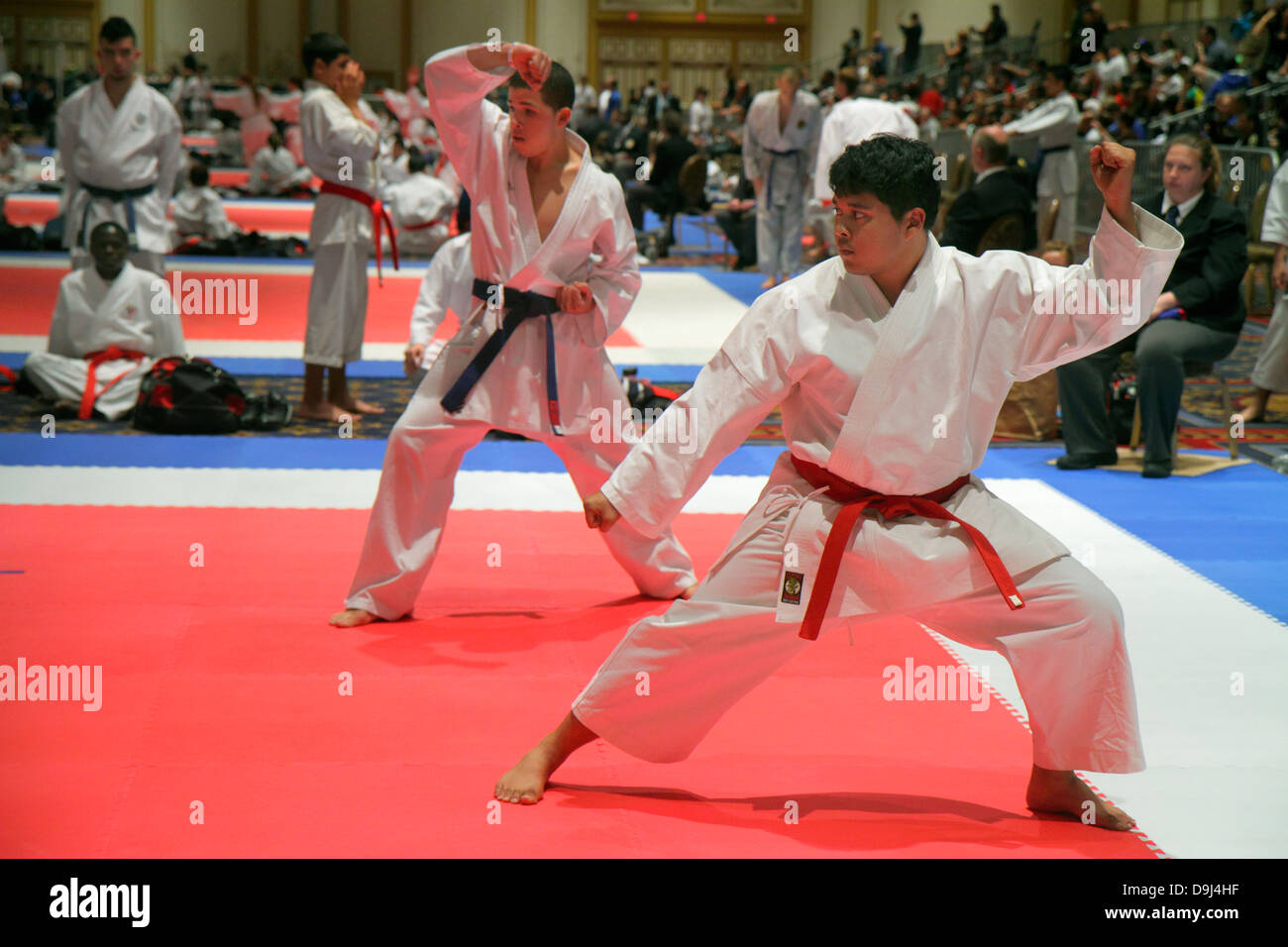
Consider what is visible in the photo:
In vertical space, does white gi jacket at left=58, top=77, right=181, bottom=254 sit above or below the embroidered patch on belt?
above

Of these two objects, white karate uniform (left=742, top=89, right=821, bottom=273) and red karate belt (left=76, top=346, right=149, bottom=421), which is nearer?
red karate belt (left=76, top=346, right=149, bottom=421)

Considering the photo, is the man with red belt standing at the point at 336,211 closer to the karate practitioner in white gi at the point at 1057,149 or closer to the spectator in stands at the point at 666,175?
the karate practitioner in white gi at the point at 1057,149

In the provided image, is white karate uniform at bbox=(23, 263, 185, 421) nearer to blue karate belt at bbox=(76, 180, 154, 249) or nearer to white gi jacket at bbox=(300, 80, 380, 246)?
blue karate belt at bbox=(76, 180, 154, 249)

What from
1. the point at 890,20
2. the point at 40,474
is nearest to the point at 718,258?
the point at 40,474

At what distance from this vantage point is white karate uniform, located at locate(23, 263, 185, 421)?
6.68 metres

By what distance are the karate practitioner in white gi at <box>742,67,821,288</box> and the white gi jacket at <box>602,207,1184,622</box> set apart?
8.88m

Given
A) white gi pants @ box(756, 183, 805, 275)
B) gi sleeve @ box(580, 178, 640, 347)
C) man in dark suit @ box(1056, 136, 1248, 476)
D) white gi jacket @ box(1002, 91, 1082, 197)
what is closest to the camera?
gi sleeve @ box(580, 178, 640, 347)

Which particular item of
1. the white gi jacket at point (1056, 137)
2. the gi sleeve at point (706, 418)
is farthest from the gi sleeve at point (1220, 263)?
the white gi jacket at point (1056, 137)

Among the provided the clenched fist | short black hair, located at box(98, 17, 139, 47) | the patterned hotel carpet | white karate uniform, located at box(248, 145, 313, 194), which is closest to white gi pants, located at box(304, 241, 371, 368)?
the patterned hotel carpet

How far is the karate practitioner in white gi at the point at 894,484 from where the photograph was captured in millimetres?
2621

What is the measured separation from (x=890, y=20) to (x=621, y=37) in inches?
201

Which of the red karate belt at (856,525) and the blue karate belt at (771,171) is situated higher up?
the blue karate belt at (771,171)

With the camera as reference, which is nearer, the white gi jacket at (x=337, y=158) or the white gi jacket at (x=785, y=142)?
the white gi jacket at (x=337, y=158)

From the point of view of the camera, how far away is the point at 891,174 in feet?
8.66
